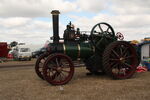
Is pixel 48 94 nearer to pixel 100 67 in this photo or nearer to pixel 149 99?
pixel 149 99

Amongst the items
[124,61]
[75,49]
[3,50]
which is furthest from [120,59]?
[3,50]

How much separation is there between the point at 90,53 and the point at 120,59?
1267 millimetres

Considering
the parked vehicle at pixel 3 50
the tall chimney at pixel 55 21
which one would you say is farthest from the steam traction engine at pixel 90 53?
the parked vehicle at pixel 3 50

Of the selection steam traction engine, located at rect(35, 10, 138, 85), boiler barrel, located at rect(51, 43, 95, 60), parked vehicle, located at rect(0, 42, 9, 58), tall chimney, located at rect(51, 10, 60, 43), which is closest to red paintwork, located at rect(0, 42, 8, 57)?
parked vehicle, located at rect(0, 42, 9, 58)

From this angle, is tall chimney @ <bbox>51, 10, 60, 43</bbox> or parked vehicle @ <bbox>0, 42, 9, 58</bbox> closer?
tall chimney @ <bbox>51, 10, 60, 43</bbox>

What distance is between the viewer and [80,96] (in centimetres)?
604

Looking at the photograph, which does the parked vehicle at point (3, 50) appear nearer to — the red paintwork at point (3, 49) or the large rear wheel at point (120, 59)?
the red paintwork at point (3, 49)

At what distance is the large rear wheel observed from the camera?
8.45 m

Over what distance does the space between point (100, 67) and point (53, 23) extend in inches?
109

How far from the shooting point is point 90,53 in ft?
29.6

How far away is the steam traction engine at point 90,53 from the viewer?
7950 millimetres

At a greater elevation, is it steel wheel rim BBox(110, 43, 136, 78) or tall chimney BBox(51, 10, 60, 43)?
tall chimney BBox(51, 10, 60, 43)

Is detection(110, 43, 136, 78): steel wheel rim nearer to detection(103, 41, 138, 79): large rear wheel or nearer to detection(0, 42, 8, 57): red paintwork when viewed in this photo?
detection(103, 41, 138, 79): large rear wheel

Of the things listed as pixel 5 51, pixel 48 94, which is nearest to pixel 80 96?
pixel 48 94
